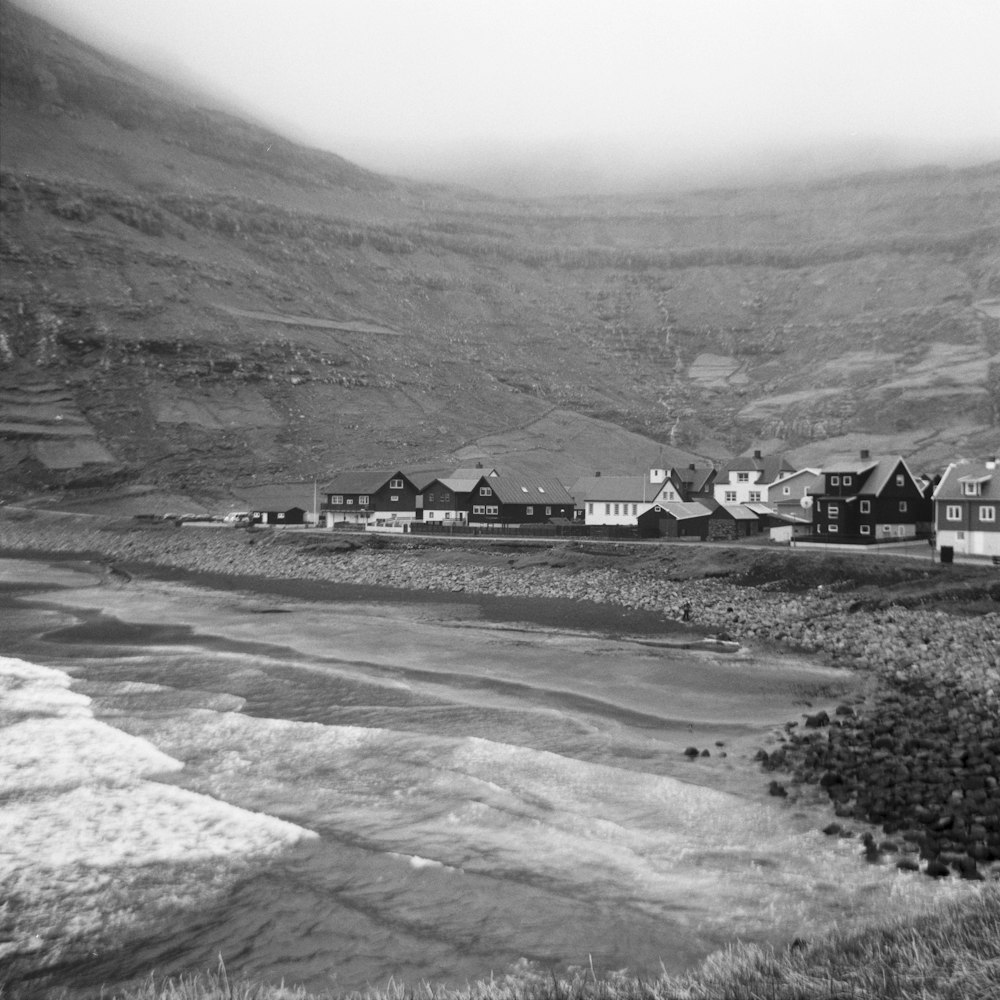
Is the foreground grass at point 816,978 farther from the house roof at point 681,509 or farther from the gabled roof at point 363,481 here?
the gabled roof at point 363,481

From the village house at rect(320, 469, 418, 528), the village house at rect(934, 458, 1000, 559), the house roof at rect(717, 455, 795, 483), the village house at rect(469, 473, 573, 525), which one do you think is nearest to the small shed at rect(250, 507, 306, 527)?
the village house at rect(320, 469, 418, 528)

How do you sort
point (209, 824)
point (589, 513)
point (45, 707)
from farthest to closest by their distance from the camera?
point (589, 513) → point (45, 707) → point (209, 824)

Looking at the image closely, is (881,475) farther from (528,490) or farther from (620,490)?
(528,490)

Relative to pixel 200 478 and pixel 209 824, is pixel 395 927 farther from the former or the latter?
pixel 200 478

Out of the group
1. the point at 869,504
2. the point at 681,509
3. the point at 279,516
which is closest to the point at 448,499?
the point at 279,516

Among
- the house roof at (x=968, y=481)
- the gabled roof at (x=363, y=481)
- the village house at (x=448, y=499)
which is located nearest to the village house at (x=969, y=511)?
the house roof at (x=968, y=481)

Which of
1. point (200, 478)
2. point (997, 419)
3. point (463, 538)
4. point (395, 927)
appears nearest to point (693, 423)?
point (997, 419)
